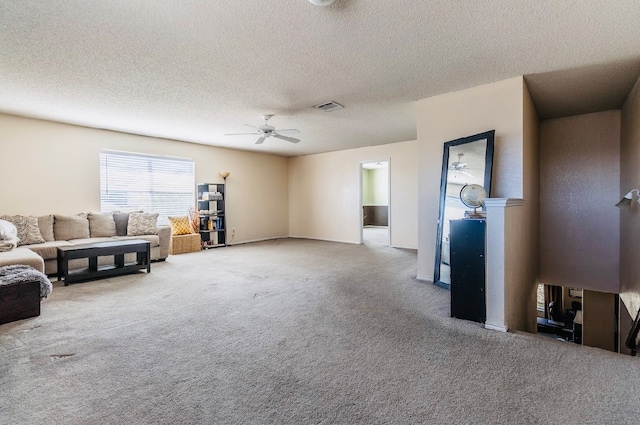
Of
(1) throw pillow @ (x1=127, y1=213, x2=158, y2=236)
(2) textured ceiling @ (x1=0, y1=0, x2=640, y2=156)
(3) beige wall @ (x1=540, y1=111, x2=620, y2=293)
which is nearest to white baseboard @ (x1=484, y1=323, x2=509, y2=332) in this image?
(2) textured ceiling @ (x1=0, y1=0, x2=640, y2=156)

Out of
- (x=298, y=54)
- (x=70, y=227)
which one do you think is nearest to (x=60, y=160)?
(x=70, y=227)

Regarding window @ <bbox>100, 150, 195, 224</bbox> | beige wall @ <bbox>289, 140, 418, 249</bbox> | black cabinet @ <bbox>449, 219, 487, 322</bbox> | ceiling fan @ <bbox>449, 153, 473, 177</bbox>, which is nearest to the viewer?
black cabinet @ <bbox>449, 219, 487, 322</bbox>

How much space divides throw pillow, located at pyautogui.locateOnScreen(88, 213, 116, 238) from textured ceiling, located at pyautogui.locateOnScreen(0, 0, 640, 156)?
1755 millimetres

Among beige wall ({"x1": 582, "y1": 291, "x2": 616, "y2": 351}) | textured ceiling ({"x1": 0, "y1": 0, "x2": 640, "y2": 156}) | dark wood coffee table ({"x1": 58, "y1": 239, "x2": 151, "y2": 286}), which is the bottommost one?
beige wall ({"x1": 582, "y1": 291, "x2": 616, "y2": 351})

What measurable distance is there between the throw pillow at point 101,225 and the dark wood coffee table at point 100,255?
0.73m

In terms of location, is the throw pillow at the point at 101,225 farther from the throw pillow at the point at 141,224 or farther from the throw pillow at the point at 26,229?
the throw pillow at the point at 26,229

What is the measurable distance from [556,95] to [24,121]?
793cm

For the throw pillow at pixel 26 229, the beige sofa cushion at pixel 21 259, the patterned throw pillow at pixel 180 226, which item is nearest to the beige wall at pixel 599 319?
the patterned throw pillow at pixel 180 226

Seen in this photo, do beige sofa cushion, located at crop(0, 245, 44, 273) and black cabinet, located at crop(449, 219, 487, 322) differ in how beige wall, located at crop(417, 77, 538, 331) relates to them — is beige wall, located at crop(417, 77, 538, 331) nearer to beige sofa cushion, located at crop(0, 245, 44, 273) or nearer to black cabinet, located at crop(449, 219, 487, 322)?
black cabinet, located at crop(449, 219, 487, 322)

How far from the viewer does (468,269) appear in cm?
283

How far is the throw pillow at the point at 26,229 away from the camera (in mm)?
4387

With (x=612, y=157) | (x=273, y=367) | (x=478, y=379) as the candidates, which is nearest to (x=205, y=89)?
(x=273, y=367)

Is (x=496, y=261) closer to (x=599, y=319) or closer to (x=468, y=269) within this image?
(x=468, y=269)

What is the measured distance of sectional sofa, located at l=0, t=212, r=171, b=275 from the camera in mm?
3895
